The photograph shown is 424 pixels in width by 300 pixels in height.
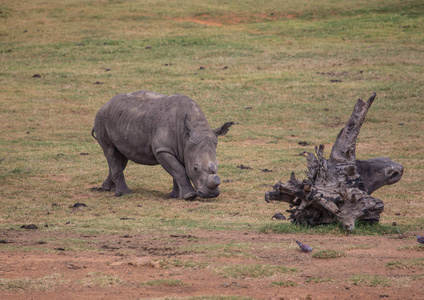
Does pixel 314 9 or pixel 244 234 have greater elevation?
pixel 314 9

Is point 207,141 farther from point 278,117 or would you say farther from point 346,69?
point 346,69

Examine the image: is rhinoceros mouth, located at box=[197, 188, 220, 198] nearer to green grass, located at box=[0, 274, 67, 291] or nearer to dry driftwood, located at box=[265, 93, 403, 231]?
dry driftwood, located at box=[265, 93, 403, 231]

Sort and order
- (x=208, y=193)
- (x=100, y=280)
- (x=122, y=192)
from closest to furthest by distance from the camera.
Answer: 1. (x=100, y=280)
2. (x=208, y=193)
3. (x=122, y=192)

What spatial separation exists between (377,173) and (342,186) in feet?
2.41

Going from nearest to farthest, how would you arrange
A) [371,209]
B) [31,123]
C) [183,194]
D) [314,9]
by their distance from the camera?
[371,209]
[183,194]
[31,123]
[314,9]

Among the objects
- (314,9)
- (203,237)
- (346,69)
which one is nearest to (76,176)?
(203,237)

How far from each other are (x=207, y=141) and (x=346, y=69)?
1611 cm

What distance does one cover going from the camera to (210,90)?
26.2 meters

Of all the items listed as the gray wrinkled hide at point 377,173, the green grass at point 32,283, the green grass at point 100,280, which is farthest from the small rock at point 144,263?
the gray wrinkled hide at point 377,173

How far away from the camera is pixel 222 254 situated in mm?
8102

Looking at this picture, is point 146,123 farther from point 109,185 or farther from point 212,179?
point 212,179

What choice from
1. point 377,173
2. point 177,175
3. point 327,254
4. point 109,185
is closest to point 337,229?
point 377,173

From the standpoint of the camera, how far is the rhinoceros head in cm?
1312

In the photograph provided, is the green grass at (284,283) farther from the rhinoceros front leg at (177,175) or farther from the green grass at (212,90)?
the rhinoceros front leg at (177,175)
